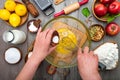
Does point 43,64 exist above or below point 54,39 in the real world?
below

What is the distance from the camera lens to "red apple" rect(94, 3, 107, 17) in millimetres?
1104

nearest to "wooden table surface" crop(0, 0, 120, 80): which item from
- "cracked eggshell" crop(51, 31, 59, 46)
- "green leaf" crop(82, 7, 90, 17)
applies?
"green leaf" crop(82, 7, 90, 17)

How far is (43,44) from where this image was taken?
3.23ft

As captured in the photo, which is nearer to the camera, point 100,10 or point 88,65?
point 88,65

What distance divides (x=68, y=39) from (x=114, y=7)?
0.22 meters

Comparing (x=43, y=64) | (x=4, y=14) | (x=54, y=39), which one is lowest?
(x=43, y=64)

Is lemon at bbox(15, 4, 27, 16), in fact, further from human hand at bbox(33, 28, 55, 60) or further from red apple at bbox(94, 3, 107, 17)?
red apple at bbox(94, 3, 107, 17)

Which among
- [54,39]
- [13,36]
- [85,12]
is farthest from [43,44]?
[85,12]

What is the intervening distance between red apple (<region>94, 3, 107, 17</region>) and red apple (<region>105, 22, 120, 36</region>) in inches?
2.0

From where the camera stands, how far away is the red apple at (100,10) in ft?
3.62

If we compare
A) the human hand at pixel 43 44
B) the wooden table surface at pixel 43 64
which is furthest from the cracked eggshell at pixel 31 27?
the human hand at pixel 43 44

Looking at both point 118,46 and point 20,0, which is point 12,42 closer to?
point 20,0

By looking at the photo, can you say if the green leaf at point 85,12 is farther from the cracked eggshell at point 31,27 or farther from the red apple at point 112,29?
the cracked eggshell at point 31,27

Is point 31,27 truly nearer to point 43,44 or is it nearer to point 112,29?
point 43,44
